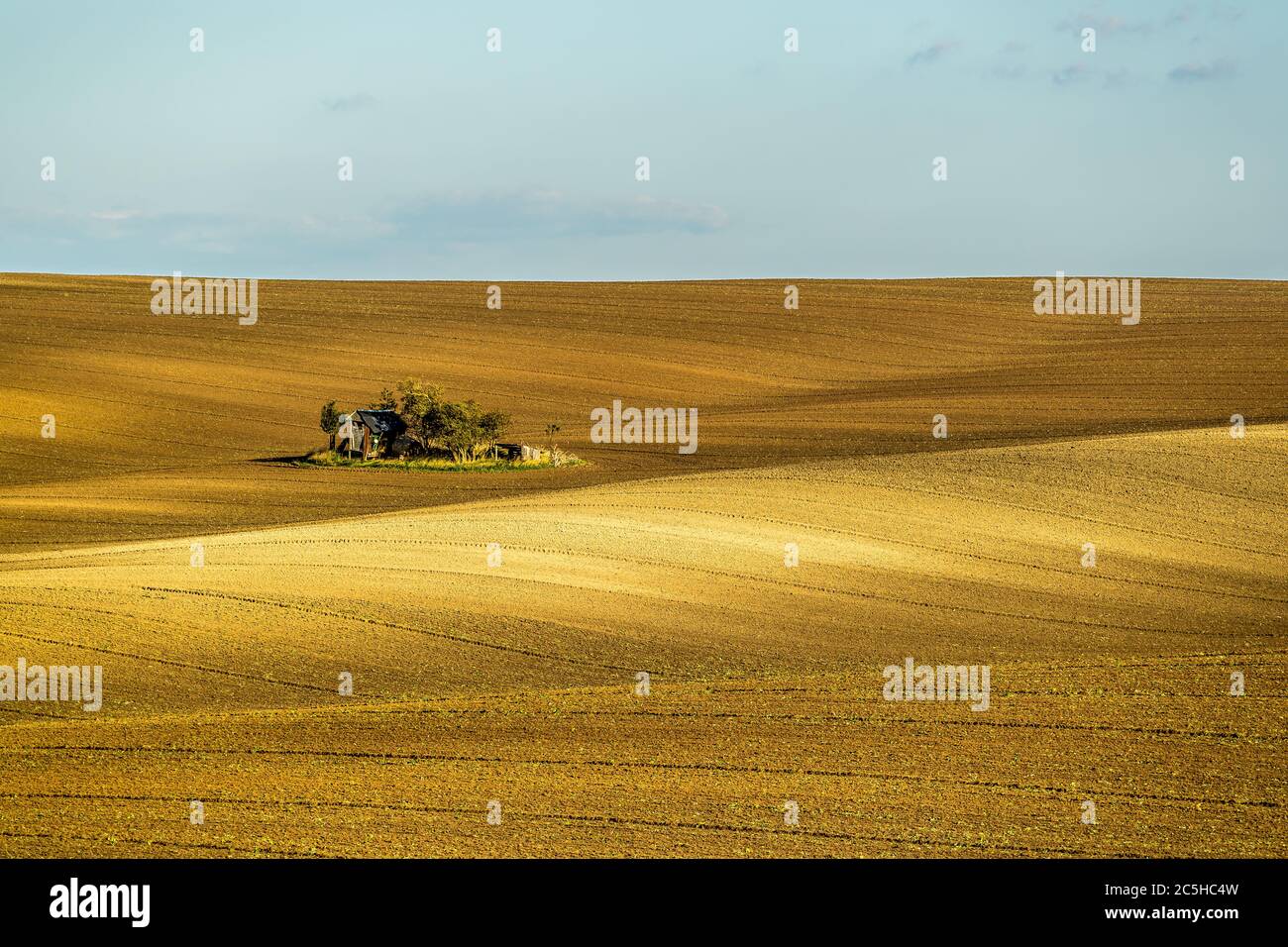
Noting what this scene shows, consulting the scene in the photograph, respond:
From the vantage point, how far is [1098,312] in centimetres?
9744

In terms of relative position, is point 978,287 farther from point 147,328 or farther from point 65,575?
point 65,575

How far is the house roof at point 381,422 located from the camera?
172 feet

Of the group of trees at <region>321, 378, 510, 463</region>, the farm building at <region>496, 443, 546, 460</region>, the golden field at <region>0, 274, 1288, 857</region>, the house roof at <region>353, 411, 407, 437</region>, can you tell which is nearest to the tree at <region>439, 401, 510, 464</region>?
the group of trees at <region>321, 378, 510, 463</region>

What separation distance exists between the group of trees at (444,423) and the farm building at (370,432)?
39 cm

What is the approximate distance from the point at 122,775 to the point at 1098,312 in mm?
91988

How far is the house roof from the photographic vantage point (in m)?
52.4

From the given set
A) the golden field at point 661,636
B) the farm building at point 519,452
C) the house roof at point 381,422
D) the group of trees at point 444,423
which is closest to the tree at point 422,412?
the group of trees at point 444,423

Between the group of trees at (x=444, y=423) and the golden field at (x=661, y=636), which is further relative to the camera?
the group of trees at (x=444, y=423)

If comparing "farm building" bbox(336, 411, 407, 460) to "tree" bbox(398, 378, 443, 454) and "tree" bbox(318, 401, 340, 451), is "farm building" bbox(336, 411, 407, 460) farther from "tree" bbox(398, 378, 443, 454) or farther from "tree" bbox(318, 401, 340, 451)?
"tree" bbox(398, 378, 443, 454)

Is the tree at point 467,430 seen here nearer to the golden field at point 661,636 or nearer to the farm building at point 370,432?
the golden field at point 661,636

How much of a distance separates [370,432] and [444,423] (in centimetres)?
342

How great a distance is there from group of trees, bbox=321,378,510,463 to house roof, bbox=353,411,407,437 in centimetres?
30

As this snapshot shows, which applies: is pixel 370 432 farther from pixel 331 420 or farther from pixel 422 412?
pixel 422 412

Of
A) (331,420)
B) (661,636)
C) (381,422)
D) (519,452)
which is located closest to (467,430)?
(519,452)
